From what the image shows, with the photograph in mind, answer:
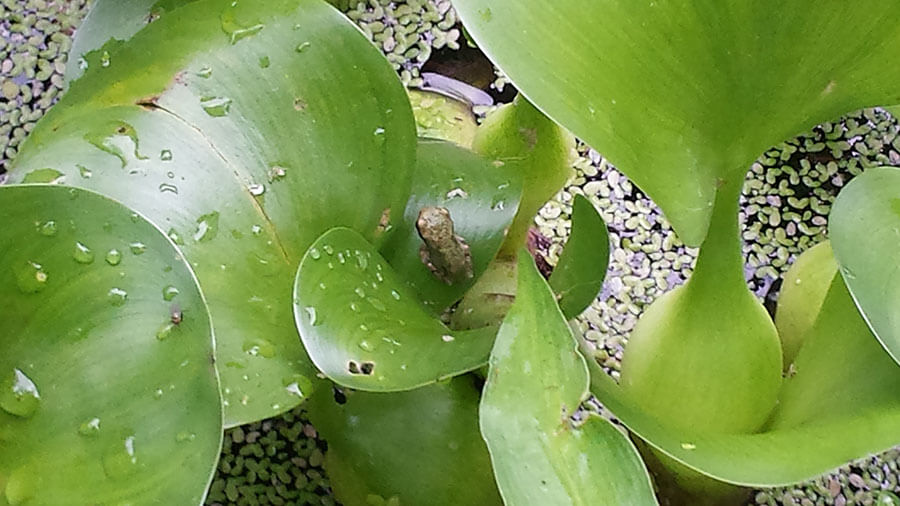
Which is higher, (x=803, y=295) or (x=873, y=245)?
(x=873, y=245)

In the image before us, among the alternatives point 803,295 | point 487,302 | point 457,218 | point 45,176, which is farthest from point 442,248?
point 803,295

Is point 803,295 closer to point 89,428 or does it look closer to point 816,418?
point 816,418

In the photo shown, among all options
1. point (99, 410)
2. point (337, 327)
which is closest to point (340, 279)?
point (337, 327)

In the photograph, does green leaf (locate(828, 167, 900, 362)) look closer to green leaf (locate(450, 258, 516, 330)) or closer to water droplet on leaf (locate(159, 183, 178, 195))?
green leaf (locate(450, 258, 516, 330))

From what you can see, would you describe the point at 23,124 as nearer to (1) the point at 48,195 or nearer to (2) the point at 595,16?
(1) the point at 48,195

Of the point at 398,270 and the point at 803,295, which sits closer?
the point at 398,270

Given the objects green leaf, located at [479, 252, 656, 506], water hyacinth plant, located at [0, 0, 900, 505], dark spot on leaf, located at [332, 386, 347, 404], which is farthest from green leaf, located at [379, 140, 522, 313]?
green leaf, located at [479, 252, 656, 506]
